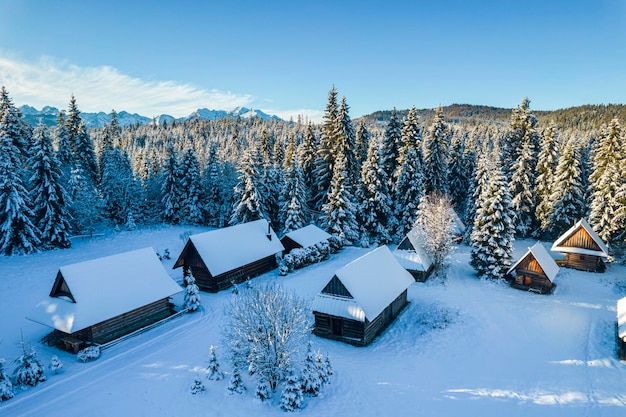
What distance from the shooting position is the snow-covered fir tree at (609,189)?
1399 inches

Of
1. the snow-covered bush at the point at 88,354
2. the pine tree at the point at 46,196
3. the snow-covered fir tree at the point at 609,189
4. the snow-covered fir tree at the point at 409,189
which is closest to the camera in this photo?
the snow-covered bush at the point at 88,354

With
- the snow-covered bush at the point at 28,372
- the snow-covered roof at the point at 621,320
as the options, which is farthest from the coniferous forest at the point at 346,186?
the snow-covered bush at the point at 28,372

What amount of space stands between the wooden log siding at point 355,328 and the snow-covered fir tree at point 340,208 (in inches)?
654

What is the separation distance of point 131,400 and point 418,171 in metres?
35.7

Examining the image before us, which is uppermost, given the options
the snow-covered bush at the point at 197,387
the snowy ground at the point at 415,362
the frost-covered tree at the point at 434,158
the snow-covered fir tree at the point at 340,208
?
the frost-covered tree at the point at 434,158

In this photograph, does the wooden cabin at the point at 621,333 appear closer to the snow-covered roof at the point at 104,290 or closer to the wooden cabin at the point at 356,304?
the wooden cabin at the point at 356,304

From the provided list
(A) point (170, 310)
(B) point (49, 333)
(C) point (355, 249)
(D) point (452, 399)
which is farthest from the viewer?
(C) point (355, 249)

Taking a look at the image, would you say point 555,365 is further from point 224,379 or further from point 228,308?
point 228,308

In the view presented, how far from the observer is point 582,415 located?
15.9m

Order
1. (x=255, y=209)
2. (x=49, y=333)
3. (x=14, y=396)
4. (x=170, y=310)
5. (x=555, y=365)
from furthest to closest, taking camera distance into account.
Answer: (x=255, y=209) → (x=170, y=310) → (x=49, y=333) → (x=555, y=365) → (x=14, y=396)

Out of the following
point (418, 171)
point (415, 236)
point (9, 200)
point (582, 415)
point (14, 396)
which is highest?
point (418, 171)

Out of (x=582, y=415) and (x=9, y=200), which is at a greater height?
(x=9, y=200)

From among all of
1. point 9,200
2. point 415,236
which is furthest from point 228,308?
point 9,200

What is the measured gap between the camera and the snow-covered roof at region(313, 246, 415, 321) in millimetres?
22266
